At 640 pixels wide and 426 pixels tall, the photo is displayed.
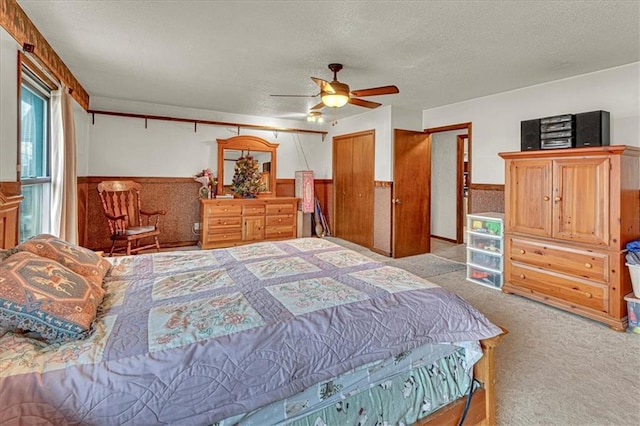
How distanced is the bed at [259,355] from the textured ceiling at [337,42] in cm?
178

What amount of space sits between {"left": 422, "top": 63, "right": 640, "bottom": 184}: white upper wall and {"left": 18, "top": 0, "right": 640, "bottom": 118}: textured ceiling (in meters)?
0.16

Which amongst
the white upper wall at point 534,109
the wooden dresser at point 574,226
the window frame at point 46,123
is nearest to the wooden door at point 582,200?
the wooden dresser at point 574,226

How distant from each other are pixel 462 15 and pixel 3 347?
301 centimetres

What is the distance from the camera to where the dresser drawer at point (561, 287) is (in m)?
2.93

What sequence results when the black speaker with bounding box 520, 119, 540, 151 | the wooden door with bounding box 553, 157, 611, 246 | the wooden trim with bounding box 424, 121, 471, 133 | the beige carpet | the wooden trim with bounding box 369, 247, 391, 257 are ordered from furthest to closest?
the wooden trim with bounding box 369, 247, 391, 257 → the wooden trim with bounding box 424, 121, 471, 133 → the black speaker with bounding box 520, 119, 540, 151 → the wooden door with bounding box 553, 157, 611, 246 → the beige carpet

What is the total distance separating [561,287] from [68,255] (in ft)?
13.0

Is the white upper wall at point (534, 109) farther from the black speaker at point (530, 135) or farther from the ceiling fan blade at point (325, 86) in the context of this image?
the ceiling fan blade at point (325, 86)

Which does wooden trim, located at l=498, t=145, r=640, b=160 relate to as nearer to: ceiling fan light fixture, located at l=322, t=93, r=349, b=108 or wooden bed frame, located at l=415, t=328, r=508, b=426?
ceiling fan light fixture, located at l=322, t=93, r=349, b=108

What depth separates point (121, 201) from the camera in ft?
15.8

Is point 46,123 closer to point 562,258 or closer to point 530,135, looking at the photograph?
point 530,135

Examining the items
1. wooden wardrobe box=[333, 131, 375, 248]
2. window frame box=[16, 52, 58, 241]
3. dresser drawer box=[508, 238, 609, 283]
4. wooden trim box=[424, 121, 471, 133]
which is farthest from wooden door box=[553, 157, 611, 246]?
window frame box=[16, 52, 58, 241]

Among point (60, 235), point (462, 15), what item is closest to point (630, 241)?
point (462, 15)

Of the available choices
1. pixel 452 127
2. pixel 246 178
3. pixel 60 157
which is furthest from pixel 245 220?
pixel 452 127

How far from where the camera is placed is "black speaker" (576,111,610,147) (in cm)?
308
